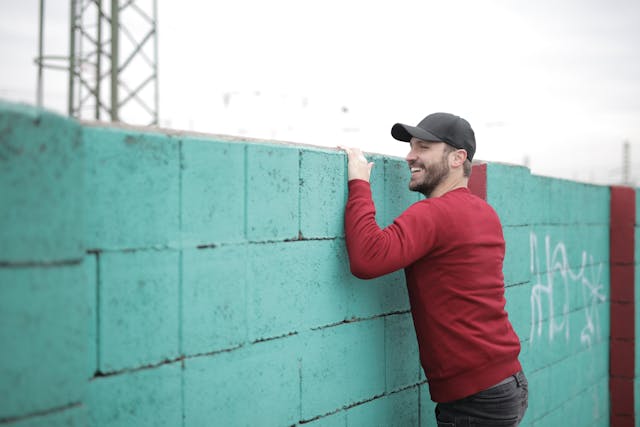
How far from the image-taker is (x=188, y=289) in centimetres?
192

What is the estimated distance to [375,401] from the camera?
105 inches

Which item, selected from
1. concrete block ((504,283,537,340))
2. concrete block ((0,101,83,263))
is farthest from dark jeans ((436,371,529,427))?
concrete block ((0,101,83,263))

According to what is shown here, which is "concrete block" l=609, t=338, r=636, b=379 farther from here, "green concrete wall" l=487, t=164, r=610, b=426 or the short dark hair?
the short dark hair

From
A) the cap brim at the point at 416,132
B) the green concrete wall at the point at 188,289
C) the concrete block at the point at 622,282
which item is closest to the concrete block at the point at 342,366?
the green concrete wall at the point at 188,289

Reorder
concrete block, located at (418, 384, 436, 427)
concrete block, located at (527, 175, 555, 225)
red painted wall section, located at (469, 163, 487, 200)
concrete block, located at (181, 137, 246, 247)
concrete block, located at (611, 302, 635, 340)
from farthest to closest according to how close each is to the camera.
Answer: concrete block, located at (611, 302, 635, 340) → concrete block, located at (527, 175, 555, 225) → red painted wall section, located at (469, 163, 487, 200) → concrete block, located at (418, 384, 436, 427) → concrete block, located at (181, 137, 246, 247)

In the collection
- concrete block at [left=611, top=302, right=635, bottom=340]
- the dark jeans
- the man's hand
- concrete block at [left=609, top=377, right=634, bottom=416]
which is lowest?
concrete block at [left=609, top=377, right=634, bottom=416]

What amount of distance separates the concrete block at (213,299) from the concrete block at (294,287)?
5 centimetres

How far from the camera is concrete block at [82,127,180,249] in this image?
1.67 m

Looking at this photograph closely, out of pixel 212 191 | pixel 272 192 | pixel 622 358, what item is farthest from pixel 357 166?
pixel 622 358

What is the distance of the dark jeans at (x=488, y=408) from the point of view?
2373 mm

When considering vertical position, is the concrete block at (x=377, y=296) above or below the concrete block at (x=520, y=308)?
above

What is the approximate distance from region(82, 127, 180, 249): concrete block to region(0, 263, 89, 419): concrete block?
23 centimetres

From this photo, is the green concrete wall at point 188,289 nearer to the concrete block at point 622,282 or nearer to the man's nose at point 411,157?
the man's nose at point 411,157

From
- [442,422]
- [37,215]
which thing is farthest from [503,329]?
[37,215]
